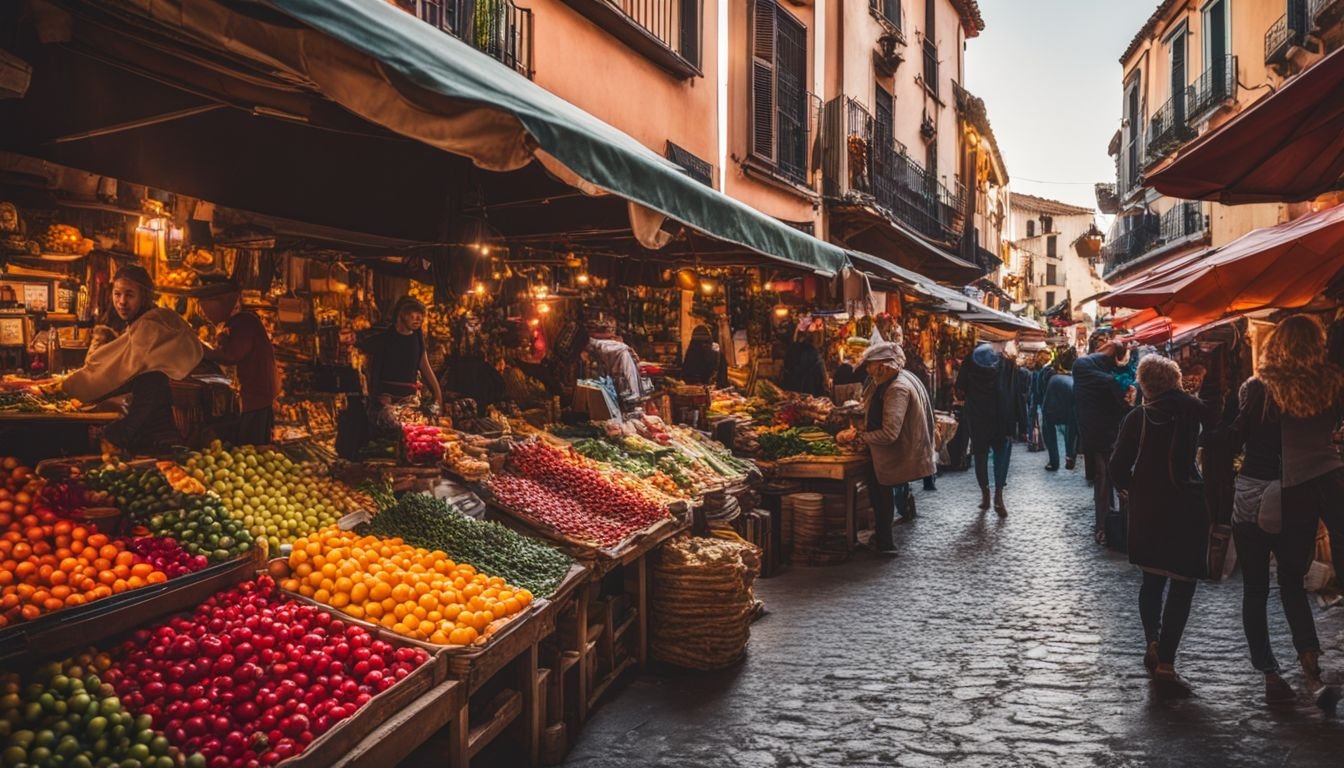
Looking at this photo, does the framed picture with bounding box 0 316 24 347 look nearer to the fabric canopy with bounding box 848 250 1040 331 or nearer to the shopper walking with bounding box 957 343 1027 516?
the fabric canopy with bounding box 848 250 1040 331

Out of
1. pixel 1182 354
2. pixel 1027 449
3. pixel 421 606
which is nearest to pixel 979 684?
pixel 421 606

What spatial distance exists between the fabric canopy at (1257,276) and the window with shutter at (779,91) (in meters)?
8.20

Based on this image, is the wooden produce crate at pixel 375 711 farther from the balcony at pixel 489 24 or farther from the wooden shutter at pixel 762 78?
the wooden shutter at pixel 762 78

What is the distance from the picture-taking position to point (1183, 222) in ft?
81.9

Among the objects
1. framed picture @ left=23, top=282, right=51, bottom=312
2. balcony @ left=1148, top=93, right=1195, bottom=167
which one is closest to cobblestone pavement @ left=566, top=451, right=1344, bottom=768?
framed picture @ left=23, top=282, right=51, bottom=312

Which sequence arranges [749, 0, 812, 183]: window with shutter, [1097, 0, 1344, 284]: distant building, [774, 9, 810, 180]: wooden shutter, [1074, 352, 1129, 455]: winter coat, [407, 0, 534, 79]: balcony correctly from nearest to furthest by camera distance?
[407, 0, 534, 79]: balcony
[1074, 352, 1129, 455]: winter coat
[749, 0, 812, 183]: window with shutter
[774, 9, 810, 180]: wooden shutter
[1097, 0, 1344, 284]: distant building

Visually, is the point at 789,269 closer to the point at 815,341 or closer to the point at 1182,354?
the point at 815,341

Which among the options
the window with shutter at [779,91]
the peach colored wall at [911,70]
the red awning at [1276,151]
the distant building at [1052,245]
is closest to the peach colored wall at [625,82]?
the window with shutter at [779,91]

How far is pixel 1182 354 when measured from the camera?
1584 cm

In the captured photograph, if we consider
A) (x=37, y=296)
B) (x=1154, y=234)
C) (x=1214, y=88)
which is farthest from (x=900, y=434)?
(x=1154, y=234)

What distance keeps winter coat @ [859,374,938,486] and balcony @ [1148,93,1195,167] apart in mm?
17925

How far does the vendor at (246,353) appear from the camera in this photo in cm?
682

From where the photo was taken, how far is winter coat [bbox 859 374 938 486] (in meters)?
8.57

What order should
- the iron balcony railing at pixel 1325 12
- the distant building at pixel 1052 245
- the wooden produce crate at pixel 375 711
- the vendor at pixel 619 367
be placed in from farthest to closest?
1. the distant building at pixel 1052 245
2. the iron balcony railing at pixel 1325 12
3. the vendor at pixel 619 367
4. the wooden produce crate at pixel 375 711
